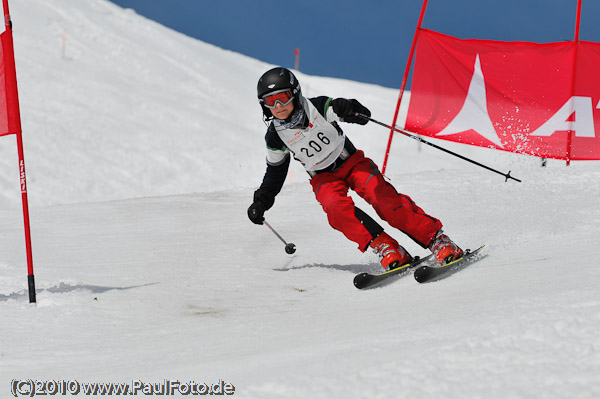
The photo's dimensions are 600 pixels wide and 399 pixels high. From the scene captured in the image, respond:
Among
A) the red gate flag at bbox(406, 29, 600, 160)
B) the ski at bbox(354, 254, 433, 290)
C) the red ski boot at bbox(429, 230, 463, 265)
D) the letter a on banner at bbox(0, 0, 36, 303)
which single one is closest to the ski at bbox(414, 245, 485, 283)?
the red ski boot at bbox(429, 230, 463, 265)

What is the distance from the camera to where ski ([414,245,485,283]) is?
12.5 ft

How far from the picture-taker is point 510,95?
853 centimetres

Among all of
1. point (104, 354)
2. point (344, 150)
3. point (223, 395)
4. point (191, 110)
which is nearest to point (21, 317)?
point (104, 354)

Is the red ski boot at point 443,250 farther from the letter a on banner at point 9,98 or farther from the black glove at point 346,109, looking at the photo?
the letter a on banner at point 9,98

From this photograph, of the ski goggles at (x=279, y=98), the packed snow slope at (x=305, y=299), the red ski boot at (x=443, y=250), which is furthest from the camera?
the ski goggles at (x=279, y=98)

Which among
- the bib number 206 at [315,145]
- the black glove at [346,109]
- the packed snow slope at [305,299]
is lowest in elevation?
the packed snow slope at [305,299]

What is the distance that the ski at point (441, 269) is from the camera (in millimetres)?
3812

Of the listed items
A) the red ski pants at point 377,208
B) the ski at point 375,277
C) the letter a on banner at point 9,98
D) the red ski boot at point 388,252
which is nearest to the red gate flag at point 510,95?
the red ski pants at point 377,208

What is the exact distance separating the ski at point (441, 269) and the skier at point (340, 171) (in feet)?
0.21

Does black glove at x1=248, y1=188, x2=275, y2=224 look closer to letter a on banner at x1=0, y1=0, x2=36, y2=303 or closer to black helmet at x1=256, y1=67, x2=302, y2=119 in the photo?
black helmet at x1=256, y1=67, x2=302, y2=119

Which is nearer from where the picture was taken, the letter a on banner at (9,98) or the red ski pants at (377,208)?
the letter a on banner at (9,98)

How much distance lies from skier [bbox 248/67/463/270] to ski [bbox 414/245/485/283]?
6 cm

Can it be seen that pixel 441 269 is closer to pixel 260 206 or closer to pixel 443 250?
pixel 443 250

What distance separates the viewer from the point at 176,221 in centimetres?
729
